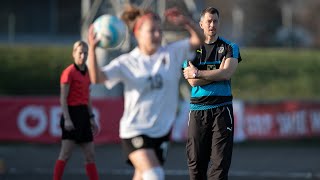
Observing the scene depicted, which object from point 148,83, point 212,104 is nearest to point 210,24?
point 212,104

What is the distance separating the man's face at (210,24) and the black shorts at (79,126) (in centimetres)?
240

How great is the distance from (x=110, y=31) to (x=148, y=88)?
0.86 m

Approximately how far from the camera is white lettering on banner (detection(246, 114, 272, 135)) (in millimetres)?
17328

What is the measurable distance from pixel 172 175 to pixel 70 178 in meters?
1.67

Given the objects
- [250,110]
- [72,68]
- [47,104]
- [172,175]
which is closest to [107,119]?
[47,104]

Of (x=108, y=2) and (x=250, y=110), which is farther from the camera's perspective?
(x=108, y=2)

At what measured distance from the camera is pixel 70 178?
11.7 meters

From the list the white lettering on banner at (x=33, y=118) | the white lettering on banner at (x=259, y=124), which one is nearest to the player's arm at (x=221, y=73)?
the white lettering on banner at (x=33, y=118)

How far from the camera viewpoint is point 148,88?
6.93 metres

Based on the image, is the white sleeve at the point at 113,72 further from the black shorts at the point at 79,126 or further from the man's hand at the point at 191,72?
the black shorts at the point at 79,126

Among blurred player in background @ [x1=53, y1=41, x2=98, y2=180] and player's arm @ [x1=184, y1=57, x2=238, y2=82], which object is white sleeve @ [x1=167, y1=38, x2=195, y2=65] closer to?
player's arm @ [x1=184, y1=57, x2=238, y2=82]

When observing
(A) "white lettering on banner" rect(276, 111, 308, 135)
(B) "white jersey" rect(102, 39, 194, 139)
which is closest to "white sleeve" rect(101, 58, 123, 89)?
(B) "white jersey" rect(102, 39, 194, 139)

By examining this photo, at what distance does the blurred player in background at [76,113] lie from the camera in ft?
31.4

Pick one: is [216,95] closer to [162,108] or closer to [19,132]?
[162,108]
